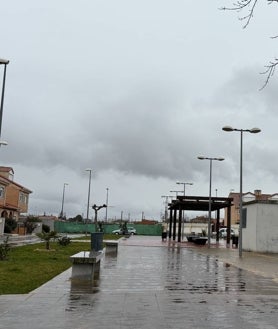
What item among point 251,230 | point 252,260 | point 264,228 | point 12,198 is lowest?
point 252,260

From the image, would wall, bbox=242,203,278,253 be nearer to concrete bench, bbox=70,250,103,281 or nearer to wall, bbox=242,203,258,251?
wall, bbox=242,203,258,251

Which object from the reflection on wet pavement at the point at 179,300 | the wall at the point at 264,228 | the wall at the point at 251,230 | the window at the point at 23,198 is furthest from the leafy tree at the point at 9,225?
the reflection on wet pavement at the point at 179,300

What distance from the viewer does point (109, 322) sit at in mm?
7629

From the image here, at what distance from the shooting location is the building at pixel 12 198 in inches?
2688

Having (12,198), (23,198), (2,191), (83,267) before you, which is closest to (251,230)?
(83,267)

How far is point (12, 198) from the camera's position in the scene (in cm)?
7712

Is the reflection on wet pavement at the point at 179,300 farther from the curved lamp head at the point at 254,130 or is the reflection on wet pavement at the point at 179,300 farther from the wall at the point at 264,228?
the wall at the point at 264,228

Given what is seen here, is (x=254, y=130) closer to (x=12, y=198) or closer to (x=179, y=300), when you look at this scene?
(x=179, y=300)

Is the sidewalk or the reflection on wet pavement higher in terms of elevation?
the sidewalk

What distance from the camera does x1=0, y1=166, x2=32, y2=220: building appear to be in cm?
6828

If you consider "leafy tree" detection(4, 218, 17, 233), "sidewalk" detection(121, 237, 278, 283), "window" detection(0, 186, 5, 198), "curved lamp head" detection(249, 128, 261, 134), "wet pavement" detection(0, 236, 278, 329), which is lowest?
"wet pavement" detection(0, 236, 278, 329)

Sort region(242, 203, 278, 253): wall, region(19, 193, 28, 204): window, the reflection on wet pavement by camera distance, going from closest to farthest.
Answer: the reflection on wet pavement, region(242, 203, 278, 253): wall, region(19, 193, 28, 204): window

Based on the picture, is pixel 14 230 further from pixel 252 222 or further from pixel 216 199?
pixel 252 222

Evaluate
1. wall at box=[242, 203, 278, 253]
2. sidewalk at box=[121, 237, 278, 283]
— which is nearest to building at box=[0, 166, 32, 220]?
wall at box=[242, 203, 278, 253]
